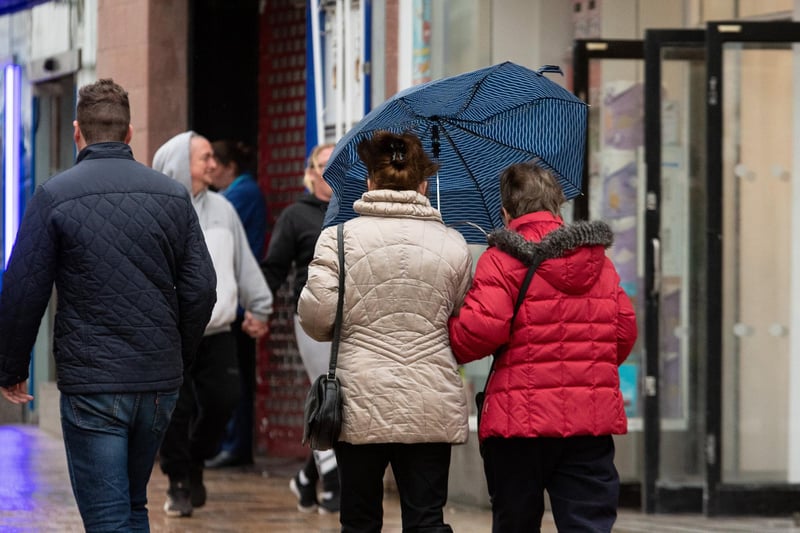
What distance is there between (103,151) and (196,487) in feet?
11.9

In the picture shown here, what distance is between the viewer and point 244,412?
36.1 ft

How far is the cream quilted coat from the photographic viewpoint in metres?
5.18

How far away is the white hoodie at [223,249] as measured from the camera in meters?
8.20

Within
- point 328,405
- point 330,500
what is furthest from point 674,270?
point 328,405

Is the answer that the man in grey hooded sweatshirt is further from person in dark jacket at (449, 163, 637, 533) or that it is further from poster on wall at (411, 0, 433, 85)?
person in dark jacket at (449, 163, 637, 533)

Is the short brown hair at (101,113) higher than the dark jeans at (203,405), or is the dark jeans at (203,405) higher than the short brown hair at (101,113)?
the short brown hair at (101,113)

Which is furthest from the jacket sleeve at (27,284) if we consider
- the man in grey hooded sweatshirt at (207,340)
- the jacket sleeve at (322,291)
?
the man in grey hooded sweatshirt at (207,340)

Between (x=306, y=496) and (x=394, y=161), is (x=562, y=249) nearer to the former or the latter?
(x=394, y=161)

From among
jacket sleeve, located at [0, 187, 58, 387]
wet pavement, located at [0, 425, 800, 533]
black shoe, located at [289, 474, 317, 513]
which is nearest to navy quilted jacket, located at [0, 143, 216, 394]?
jacket sleeve, located at [0, 187, 58, 387]

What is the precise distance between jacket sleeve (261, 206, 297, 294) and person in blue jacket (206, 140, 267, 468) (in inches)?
82.1

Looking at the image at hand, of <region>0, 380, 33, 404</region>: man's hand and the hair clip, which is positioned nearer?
<region>0, 380, 33, 404</region>: man's hand

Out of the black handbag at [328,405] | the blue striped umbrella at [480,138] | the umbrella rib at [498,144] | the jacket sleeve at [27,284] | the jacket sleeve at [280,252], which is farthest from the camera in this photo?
the jacket sleeve at [280,252]

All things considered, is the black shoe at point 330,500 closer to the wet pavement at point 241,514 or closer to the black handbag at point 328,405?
the wet pavement at point 241,514

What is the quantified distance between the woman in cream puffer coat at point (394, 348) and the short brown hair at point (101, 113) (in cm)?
76
